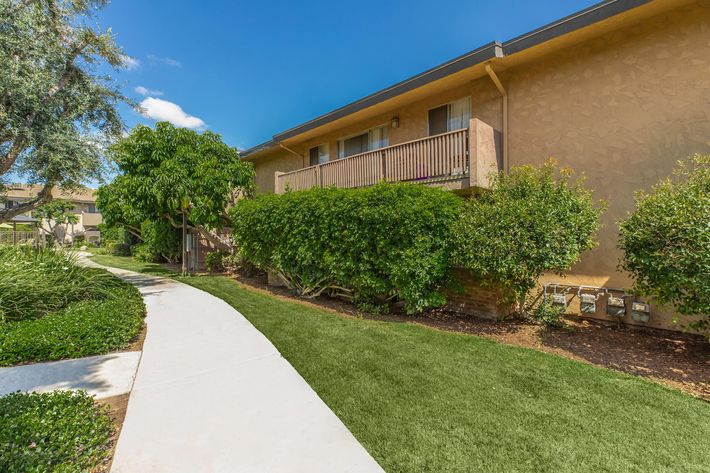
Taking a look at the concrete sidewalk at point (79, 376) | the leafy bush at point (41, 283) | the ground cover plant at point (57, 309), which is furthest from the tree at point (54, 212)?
the concrete sidewalk at point (79, 376)

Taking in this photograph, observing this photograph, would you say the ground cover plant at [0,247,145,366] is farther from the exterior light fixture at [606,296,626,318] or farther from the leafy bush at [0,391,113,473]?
the exterior light fixture at [606,296,626,318]

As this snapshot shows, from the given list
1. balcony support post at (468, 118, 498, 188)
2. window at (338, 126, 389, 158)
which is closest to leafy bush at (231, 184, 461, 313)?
balcony support post at (468, 118, 498, 188)

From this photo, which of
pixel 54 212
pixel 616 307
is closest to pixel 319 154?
pixel 616 307

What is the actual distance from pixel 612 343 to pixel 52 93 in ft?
44.1

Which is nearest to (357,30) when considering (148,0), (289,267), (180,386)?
(148,0)

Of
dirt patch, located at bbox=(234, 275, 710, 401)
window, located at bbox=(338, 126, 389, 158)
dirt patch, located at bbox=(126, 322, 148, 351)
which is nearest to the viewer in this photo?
dirt patch, located at bbox=(234, 275, 710, 401)

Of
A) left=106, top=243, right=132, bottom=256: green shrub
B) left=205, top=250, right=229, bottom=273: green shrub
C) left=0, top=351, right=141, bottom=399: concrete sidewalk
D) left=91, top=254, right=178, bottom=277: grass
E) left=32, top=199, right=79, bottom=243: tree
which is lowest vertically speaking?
left=0, top=351, right=141, bottom=399: concrete sidewalk

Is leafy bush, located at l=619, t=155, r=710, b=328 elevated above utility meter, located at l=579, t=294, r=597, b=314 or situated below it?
above

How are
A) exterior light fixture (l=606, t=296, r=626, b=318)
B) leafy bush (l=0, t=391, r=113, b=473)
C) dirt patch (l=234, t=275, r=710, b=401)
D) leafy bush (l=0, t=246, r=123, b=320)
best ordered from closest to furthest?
leafy bush (l=0, t=391, r=113, b=473), dirt patch (l=234, t=275, r=710, b=401), leafy bush (l=0, t=246, r=123, b=320), exterior light fixture (l=606, t=296, r=626, b=318)

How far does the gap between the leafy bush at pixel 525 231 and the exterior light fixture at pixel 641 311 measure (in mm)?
1469

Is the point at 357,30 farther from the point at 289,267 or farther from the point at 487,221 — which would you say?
the point at 487,221

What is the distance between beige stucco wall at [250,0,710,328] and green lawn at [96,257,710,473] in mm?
3641

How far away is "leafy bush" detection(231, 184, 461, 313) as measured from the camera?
21.0 ft

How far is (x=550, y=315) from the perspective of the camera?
632cm
